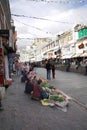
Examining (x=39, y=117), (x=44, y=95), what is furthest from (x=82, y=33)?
(x=39, y=117)

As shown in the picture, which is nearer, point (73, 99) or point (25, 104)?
point (25, 104)

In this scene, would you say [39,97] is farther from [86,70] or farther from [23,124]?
[86,70]

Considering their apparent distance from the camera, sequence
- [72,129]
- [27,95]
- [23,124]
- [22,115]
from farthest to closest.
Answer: [27,95] → [22,115] → [23,124] → [72,129]

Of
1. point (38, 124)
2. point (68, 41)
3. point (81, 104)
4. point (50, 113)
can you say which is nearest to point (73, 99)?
point (81, 104)

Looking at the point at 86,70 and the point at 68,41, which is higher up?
the point at 68,41

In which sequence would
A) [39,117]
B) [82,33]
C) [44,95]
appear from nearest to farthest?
1. [39,117]
2. [44,95]
3. [82,33]

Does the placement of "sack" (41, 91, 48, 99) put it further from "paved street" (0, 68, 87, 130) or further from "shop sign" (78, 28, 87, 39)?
"shop sign" (78, 28, 87, 39)

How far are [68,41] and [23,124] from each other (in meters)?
65.3

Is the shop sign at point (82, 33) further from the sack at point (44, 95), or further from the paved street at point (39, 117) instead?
the paved street at point (39, 117)

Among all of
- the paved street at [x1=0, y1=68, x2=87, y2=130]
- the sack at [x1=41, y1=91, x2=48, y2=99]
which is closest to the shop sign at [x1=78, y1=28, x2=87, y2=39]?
the sack at [x1=41, y1=91, x2=48, y2=99]

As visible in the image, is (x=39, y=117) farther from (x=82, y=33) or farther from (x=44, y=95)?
(x=82, y=33)

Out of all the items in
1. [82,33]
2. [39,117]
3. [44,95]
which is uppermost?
[82,33]

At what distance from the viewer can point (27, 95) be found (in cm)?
1527

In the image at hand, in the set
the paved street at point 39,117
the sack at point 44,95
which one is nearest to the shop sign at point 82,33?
the sack at point 44,95
